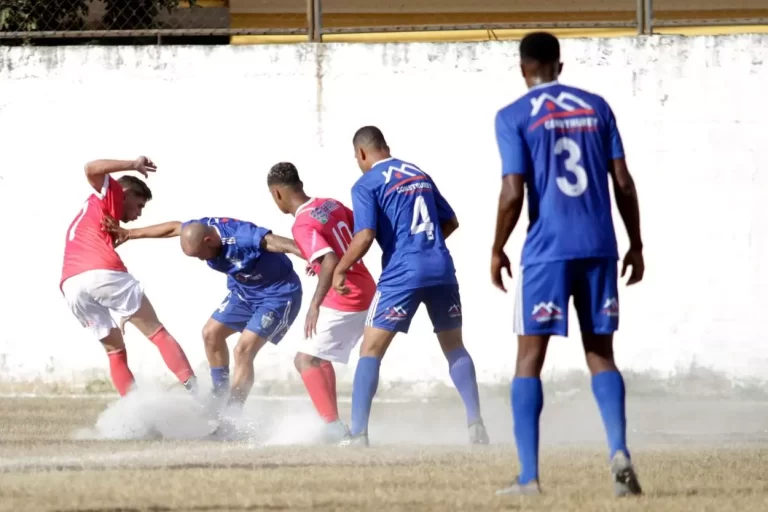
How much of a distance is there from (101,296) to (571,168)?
15.7ft

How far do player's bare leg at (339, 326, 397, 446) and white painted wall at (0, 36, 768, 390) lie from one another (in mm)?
3672

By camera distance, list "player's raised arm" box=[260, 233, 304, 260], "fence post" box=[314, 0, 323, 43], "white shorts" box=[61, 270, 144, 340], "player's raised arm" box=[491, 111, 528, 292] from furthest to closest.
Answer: "fence post" box=[314, 0, 323, 43], "white shorts" box=[61, 270, 144, 340], "player's raised arm" box=[260, 233, 304, 260], "player's raised arm" box=[491, 111, 528, 292]

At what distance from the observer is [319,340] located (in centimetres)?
848

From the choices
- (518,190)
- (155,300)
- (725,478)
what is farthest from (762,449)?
(155,300)

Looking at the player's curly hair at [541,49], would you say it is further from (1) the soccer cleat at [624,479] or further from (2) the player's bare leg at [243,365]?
(2) the player's bare leg at [243,365]

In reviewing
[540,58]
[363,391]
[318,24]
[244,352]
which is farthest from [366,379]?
[318,24]

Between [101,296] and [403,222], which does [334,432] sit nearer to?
[403,222]

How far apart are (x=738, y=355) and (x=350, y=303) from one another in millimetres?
4239

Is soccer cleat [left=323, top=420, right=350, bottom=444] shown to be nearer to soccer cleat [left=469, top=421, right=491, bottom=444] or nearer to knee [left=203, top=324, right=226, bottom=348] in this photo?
soccer cleat [left=469, top=421, right=491, bottom=444]

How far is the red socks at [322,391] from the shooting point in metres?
8.44

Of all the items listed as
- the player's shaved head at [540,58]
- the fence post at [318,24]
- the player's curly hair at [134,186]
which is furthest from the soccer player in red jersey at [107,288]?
the player's shaved head at [540,58]

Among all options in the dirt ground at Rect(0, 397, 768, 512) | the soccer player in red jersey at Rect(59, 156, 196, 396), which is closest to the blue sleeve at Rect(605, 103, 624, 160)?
the dirt ground at Rect(0, 397, 768, 512)

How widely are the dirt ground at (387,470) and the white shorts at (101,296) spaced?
2.39 ft

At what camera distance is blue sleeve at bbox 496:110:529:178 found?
568 centimetres
